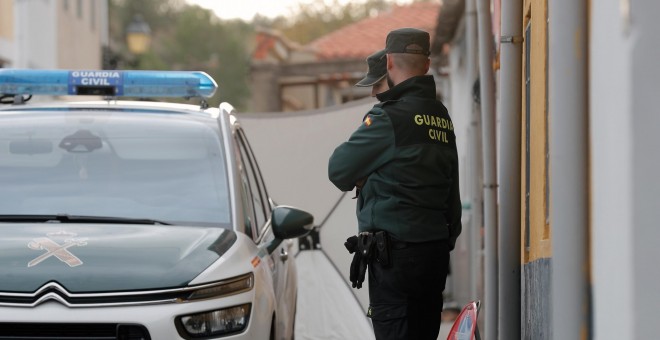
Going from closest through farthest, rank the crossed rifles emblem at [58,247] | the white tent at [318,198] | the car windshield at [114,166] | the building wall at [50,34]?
the crossed rifles emblem at [58,247], the car windshield at [114,166], the white tent at [318,198], the building wall at [50,34]

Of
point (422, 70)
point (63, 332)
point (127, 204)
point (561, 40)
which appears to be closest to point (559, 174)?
point (561, 40)

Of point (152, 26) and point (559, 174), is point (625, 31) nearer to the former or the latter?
point (559, 174)

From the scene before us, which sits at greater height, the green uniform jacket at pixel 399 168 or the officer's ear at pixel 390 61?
the officer's ear at pixel 390 61

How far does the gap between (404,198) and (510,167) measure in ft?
4.50

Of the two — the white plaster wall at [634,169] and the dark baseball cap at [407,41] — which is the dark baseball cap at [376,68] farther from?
the white plaster wall at [634,169]

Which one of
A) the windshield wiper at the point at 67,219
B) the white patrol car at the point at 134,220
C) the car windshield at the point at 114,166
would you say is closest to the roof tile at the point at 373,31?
the white patrol car at the point at 134,220

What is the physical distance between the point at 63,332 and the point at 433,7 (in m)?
33.7

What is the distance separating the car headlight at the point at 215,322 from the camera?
204 inches

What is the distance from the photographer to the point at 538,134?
5773 mm

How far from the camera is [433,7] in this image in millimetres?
38156

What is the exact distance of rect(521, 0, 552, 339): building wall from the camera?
17.7 ft

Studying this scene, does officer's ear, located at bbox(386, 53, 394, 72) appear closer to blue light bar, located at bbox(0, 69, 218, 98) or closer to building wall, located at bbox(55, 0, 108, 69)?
blue light bar, located at bbox(0, 69, 218, 98)

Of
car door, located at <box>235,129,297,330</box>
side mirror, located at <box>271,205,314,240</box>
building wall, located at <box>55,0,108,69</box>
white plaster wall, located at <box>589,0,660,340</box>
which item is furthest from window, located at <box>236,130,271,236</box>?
building wall, located at <box>55,0,108,69</box>

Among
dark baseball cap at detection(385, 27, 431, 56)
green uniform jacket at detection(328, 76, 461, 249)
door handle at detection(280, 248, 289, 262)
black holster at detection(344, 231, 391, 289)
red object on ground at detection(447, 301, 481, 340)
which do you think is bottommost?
red object on ground at detection(447, 301, 481, 340)
